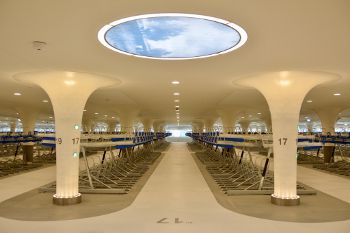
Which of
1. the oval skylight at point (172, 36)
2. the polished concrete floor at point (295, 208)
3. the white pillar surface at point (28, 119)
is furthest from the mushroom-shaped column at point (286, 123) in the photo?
the white pillar surface at point (28, 119)

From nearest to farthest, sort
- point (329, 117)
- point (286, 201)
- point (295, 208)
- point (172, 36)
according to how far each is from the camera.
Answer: point (172, 36), point (295, 208), point (286, 201), point (329, 117)

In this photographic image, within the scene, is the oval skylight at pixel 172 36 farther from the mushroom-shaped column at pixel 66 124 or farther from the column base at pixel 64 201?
the column base at pixel 64 201

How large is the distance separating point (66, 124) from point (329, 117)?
1648 cm

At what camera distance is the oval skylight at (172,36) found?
4668 millimetres

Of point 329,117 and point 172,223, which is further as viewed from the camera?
point 329,117

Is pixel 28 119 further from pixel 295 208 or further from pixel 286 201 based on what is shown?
pixel 295 208

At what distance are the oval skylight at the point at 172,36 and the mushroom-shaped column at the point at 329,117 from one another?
15.9 metres

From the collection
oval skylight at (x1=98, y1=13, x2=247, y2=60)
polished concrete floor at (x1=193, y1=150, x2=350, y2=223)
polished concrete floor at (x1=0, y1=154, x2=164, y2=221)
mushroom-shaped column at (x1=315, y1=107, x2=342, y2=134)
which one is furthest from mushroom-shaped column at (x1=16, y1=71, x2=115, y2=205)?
mushroom-shaped column at (x1=315, y1=107, x2=342, y2=134)

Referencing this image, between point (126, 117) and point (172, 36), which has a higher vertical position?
point (172, 36)

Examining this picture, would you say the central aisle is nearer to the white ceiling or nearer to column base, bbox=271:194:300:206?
column base, bbox=271:194:300:206

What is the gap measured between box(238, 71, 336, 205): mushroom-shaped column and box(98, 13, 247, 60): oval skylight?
9.51ft

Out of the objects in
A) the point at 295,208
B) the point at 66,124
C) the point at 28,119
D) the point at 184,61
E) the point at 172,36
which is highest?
the point at 172,36

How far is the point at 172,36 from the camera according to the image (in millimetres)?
5648

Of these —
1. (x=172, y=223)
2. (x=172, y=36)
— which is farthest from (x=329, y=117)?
(x=172, y=36)
